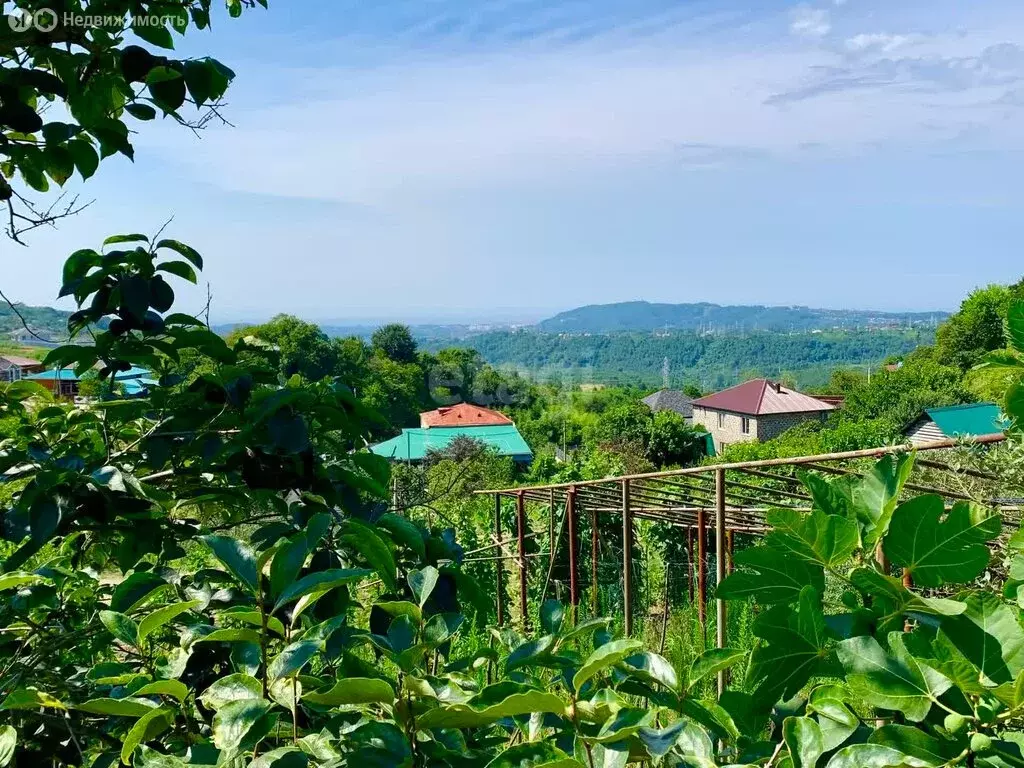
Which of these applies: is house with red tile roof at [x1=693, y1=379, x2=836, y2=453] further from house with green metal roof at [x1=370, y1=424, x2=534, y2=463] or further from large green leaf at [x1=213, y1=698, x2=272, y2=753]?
large green leaf at [x1=213, y1=698, x2=272, y2=753]

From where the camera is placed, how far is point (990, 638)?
0.48 metres

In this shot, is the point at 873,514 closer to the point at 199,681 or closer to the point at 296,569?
the point at 296,569

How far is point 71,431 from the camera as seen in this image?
148 cm

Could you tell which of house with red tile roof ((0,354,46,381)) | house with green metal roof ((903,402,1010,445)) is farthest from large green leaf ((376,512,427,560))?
house with green metal roof ((903,402,1010,445))

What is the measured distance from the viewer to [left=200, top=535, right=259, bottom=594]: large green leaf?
64cm

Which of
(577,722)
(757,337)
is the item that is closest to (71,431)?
(577,722)

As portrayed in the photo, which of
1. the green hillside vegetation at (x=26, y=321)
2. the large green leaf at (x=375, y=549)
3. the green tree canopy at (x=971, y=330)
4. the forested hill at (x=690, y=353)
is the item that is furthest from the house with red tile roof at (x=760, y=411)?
the large green leaf at (x=375, y=549)

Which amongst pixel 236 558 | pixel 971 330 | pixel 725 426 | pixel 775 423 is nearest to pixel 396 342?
pixel 725 426

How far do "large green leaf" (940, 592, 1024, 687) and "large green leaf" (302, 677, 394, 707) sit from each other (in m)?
0.33

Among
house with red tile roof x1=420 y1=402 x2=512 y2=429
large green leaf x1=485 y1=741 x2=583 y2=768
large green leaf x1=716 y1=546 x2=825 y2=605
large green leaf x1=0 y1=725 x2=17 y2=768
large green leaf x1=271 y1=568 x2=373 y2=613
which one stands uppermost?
large green leaf x1=716 y1=546 x2=825 y2=605

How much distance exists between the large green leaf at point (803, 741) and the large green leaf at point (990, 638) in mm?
92

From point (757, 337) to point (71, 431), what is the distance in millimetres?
136377

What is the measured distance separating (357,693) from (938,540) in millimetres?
375
